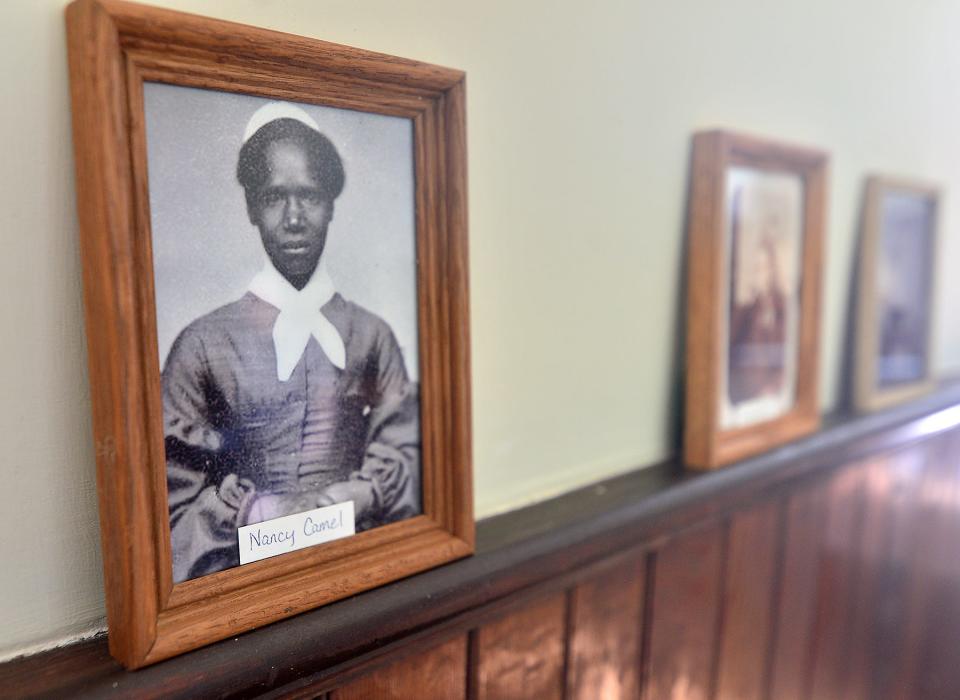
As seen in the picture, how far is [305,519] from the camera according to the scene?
527 millimetres

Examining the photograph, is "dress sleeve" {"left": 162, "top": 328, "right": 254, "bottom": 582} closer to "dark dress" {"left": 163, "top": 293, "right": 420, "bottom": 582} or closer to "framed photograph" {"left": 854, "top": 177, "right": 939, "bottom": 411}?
"dark dress" {"left": 163, "top": 293, "right": 420, "bottom": 582}

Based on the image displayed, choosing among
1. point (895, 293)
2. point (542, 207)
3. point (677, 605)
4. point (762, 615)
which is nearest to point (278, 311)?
point (542, 207)

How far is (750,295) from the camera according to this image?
0.90m

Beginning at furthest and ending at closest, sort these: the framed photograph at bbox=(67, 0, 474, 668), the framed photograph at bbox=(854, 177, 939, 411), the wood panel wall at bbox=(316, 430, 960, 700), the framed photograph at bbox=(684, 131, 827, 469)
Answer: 1. the framed photograph at bbox=(854, 177, 939, 411)
2. the framed photograph at bbox=(684, 131, 827, 469)
3. the wood panel wall at bbox=(316, 430, 960, 700)
4. the framed photograph at bbox=(67, 0, 474, 668)

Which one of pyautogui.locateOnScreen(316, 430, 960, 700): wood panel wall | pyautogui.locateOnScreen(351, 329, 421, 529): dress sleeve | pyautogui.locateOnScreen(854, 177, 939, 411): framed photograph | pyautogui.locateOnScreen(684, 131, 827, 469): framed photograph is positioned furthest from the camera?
pyautogui.locateOnScreen(854, 177, 939, 411): framed photograph

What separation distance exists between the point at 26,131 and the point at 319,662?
1.28 feet

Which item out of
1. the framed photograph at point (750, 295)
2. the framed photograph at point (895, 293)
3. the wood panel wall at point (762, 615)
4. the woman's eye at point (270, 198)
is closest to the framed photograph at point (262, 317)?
the woman's eye at point (270, 198)

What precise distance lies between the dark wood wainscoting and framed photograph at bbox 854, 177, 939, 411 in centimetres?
5

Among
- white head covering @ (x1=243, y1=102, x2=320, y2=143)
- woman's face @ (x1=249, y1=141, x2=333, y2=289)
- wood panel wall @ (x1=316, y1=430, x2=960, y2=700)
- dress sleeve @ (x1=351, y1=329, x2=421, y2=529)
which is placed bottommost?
wood panel wall @ (x1=316, y1=430, x2=960, y2=700)

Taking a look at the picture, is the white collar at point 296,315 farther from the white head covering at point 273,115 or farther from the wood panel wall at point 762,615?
the wood panel wall at point 762,615

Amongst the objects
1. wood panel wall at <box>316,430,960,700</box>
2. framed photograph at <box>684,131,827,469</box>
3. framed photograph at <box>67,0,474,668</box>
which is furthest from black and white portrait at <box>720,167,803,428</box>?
framed photograph at <box>67,0,474,668</box>

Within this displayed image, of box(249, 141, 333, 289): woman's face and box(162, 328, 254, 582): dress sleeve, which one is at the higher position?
box(249, 141, 333, 289): woman's face

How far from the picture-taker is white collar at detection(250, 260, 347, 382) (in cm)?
49

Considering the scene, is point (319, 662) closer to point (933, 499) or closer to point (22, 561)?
point (22, 561)
